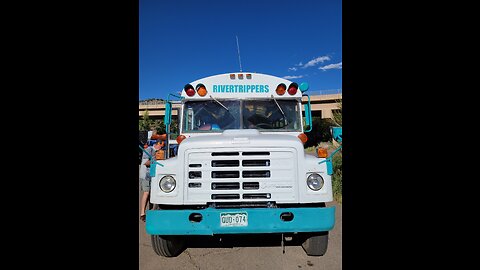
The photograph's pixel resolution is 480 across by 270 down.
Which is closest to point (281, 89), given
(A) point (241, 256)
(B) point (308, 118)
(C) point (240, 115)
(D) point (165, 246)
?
(B) point (308, 118)

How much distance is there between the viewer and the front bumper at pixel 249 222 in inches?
127

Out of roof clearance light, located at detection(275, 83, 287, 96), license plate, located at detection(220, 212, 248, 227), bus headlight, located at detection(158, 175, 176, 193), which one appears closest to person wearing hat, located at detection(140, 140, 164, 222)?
bus headlight, located at detection(158, 175, 176, 193)

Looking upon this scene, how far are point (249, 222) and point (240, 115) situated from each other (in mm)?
2004

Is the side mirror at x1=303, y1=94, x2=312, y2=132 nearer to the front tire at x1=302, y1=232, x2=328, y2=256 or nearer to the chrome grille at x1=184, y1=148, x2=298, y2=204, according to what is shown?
the chrome grille at x1=184, y1=148, x2=298, y2=204

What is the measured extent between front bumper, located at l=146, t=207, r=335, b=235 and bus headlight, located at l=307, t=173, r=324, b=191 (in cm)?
28

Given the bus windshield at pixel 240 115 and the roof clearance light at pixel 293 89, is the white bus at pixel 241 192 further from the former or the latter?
the roof clearance light at pixel 293 89

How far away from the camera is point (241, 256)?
12.3ft

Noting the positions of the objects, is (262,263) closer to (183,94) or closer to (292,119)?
(292,119)

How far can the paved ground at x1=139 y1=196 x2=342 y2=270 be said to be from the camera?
350 centimetres

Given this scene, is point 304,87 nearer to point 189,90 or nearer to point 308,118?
point 308,118
